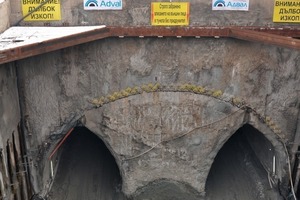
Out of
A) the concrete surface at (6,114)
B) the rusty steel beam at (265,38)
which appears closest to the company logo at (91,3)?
the concrete surface at (6,114)

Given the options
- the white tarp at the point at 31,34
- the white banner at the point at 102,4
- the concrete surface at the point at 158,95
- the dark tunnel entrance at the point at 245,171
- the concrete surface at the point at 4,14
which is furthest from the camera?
the dark tunnel entrance at the point at 245,171

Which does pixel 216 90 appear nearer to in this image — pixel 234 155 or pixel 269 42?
pixel 269 42

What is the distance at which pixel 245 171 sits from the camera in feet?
32.6

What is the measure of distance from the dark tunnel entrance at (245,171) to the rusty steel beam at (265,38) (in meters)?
3.03

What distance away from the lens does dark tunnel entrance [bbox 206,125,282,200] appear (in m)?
9.20

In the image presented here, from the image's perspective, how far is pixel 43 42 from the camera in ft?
21.3

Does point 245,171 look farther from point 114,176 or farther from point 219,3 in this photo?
point 219,3

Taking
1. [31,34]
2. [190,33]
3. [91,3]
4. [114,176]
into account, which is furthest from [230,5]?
[114,176]

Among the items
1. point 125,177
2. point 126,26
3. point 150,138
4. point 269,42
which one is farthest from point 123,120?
point 269,42

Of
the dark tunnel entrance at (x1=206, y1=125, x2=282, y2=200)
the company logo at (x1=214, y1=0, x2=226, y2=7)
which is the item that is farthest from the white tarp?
the dark tunnel entrance at (x1=206, y1=125, x2=282, y2=200)

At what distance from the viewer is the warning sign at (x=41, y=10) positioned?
7551 millimetres

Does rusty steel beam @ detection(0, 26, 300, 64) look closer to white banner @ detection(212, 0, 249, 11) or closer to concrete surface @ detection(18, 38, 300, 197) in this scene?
concrete surface @ detection(18, 38, 300, 197)

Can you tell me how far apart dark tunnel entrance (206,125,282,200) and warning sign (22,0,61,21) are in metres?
5.74

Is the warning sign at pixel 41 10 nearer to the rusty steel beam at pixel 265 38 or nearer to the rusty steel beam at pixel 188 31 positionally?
the rusty steel beam at pixel 188 31
